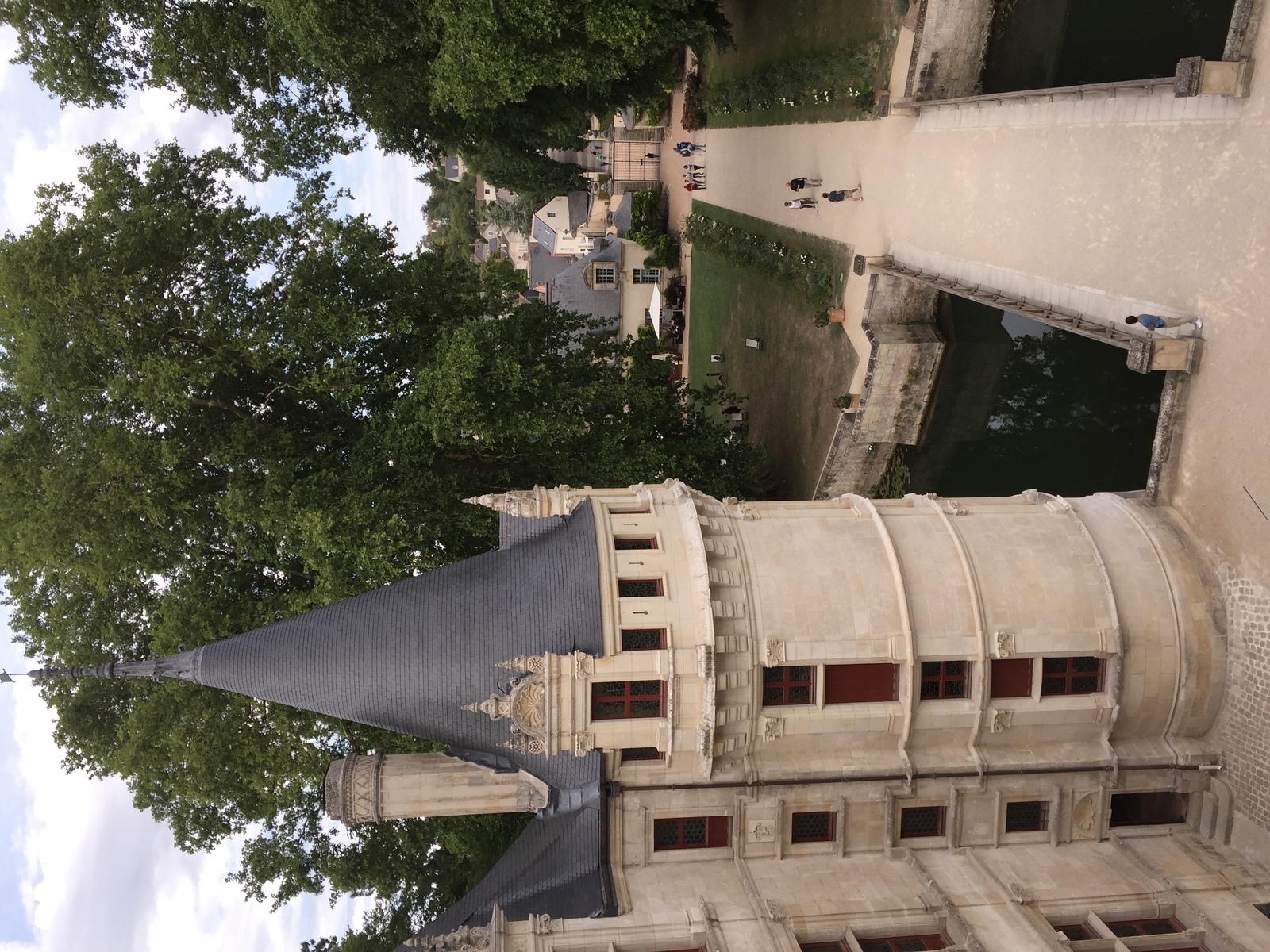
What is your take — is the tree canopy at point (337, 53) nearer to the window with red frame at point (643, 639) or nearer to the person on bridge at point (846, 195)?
the person on bridge at point (846, 195)

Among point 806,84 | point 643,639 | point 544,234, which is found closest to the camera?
point 643,639

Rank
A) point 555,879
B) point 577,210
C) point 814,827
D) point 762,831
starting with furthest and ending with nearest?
1. point 577,210
2. point 814,827
3. point 762,831
4. point 555,879

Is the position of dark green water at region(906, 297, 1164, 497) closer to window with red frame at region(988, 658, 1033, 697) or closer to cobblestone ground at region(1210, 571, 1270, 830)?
cobblestone ground at region(1210, 571, 1270, 830)

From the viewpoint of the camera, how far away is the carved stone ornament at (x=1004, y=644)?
821 inches

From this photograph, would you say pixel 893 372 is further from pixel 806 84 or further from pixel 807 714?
pixel 807 714

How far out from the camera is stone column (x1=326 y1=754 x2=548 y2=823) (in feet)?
69.8

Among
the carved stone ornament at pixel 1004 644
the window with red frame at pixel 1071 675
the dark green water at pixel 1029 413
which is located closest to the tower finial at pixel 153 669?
the carved stone ornament at pixel 1004 644

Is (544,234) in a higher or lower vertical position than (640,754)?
higher

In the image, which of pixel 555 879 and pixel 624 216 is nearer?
pixel 555 879

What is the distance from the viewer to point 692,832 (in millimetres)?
21641

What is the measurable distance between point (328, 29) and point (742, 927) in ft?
82.1

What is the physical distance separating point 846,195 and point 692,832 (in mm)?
22345

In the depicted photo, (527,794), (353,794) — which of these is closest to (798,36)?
(527,794)

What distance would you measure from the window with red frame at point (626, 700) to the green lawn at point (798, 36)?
72.2 ft
